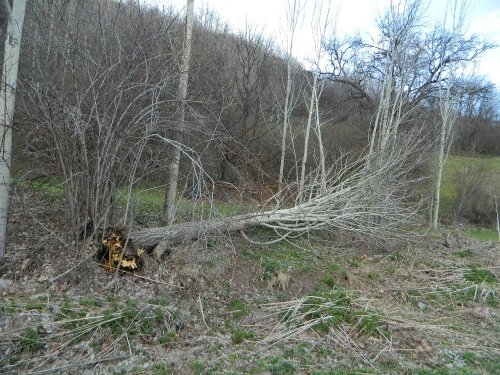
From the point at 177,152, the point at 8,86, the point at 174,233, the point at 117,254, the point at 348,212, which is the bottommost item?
the point at 117,254

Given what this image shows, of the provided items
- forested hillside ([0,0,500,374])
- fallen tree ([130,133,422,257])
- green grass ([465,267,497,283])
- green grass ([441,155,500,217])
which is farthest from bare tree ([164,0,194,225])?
green grass ([441,155,500,217])

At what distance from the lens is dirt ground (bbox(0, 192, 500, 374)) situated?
Answer: 4.16 meters

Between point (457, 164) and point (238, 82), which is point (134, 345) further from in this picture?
point (457, 164)

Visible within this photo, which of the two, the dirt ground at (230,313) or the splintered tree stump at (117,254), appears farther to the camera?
the splintered tree stump at (117,254)

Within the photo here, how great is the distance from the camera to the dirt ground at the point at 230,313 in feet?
13.7

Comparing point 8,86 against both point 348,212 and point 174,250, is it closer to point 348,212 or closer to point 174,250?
point 174,250

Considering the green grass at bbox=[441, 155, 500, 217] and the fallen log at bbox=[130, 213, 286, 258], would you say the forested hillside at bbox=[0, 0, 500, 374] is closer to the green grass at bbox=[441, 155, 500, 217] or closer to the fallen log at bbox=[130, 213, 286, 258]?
the fallen log at bbox=[130, 213, 286, 258]

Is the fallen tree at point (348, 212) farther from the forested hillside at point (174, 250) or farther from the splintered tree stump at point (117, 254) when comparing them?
the splintered tree stump at point (117, 254)

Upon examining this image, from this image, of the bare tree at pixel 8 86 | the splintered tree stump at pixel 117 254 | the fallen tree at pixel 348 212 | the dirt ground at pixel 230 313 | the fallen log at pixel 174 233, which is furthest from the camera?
the fallen tree at pixel 348 212

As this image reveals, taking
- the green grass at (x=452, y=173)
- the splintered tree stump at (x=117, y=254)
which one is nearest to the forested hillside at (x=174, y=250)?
the splintered tree stump at (x=117, y=254)

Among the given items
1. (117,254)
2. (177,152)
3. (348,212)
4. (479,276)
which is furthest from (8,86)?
(479,276)

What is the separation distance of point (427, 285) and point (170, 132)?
17.3 feet

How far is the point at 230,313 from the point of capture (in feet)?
17.8

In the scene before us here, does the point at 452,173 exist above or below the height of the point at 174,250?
above
